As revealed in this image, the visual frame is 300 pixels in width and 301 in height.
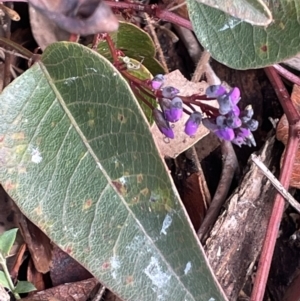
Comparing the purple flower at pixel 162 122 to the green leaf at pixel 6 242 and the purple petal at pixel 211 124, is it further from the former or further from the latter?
the green leaf at pixel 6 242

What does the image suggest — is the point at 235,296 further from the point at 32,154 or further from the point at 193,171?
the point at 32,154

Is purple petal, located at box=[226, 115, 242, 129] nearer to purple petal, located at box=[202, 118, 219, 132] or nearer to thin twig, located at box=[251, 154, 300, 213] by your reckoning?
purple petal, located at box=[202, 118, 219, 132]

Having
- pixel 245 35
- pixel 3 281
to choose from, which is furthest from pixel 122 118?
pixel 3 281

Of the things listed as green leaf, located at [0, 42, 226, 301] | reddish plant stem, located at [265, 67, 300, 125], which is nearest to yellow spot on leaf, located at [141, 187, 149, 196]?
green leaf, located at [0, 42, 226, 301]

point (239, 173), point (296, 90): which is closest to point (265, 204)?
point (239, 173)

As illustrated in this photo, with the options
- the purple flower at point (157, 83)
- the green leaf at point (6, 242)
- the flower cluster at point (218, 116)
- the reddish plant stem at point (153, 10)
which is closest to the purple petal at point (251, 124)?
the flower cluster at point (218, 116)
